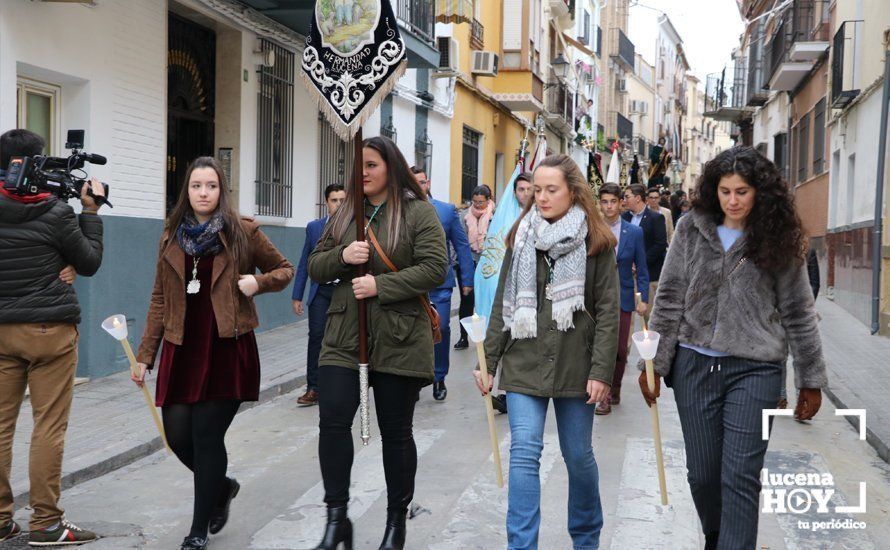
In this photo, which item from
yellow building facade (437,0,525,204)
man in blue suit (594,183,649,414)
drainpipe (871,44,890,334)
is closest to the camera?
man in blue suit (594,183,649,414)

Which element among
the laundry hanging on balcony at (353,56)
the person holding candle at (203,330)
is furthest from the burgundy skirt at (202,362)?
the laundry hanging on balcony at (353,56)

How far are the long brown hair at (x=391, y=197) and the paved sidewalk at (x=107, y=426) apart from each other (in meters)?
2.58

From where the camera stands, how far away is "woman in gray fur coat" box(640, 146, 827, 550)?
13.1 feet

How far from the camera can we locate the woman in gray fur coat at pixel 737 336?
399 cm

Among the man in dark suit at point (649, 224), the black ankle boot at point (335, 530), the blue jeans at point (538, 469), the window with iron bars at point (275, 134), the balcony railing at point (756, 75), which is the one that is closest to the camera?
the blue jeans at point (538, 469)

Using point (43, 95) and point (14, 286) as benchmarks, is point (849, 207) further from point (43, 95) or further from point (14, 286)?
point (14, 286)

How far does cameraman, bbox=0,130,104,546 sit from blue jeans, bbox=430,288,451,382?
3894 millimetres

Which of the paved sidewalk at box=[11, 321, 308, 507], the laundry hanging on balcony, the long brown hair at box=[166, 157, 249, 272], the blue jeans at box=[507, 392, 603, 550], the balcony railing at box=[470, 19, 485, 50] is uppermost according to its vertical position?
the balcony railing at box=[470, 19, 485, 50]

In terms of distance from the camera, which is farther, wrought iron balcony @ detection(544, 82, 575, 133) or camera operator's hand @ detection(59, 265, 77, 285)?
wrought iron balcony @ detection(544, 82, 575, 133)

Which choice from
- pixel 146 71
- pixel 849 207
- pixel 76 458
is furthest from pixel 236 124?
pixel 849 207

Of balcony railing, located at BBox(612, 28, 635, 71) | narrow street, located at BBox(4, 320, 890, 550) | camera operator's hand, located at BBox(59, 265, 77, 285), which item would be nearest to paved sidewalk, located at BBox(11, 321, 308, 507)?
narrow street, located at BBox(4, 320, 890, 550)

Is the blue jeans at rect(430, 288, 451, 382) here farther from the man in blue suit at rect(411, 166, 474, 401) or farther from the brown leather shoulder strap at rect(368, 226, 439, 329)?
the brown leather shoulder strap at rect(368, 226, 439, 329)

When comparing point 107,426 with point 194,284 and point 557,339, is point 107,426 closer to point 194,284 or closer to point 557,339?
point 194,284

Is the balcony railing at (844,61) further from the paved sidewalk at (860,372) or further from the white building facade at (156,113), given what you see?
the white building facade at (156,113)
